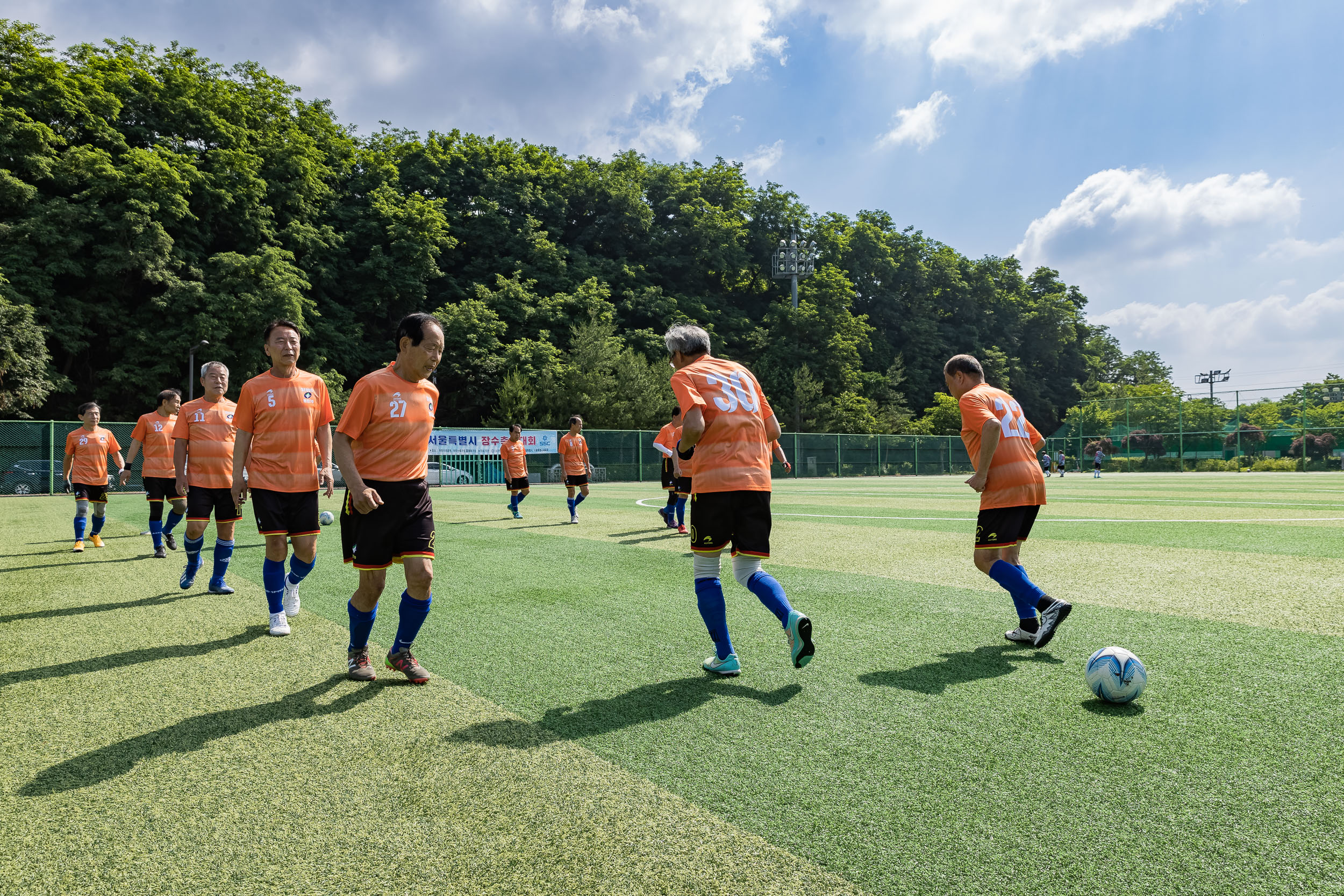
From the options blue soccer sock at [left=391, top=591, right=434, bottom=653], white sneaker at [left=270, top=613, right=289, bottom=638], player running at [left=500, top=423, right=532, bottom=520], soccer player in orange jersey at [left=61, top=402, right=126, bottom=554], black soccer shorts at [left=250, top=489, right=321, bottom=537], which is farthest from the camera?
player running at [left=500, top=423, right=532, bottom=520]

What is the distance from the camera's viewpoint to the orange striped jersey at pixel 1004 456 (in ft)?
15.8

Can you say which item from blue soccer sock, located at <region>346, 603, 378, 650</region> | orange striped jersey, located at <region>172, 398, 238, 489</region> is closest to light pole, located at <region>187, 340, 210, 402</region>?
orange striped jersey, located at <region>172, 398, 238, 489</region>

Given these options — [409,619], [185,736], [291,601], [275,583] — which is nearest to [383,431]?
[409,619]

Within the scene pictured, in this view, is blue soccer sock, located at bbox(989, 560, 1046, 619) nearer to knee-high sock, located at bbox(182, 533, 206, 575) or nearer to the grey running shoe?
the grey running shoe

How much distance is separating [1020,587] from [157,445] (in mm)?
9988

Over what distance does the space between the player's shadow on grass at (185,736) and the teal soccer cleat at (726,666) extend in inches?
69.6

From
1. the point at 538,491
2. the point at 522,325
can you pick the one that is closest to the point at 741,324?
the point at 522,325

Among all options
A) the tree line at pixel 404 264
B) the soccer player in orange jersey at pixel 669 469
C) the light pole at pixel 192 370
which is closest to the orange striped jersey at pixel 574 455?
the soccer player in orange jersey at pixel 669 469

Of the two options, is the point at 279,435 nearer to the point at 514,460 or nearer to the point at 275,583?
the point at 275,583

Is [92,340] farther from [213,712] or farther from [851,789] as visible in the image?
[851,789]

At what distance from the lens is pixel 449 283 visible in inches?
1925

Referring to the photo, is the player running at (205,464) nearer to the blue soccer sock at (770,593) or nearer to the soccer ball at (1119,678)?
the blue soccer sock at (770,593)

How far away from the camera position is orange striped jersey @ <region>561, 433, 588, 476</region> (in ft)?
46.5

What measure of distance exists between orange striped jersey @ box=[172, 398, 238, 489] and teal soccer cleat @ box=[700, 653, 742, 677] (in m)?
5.34
